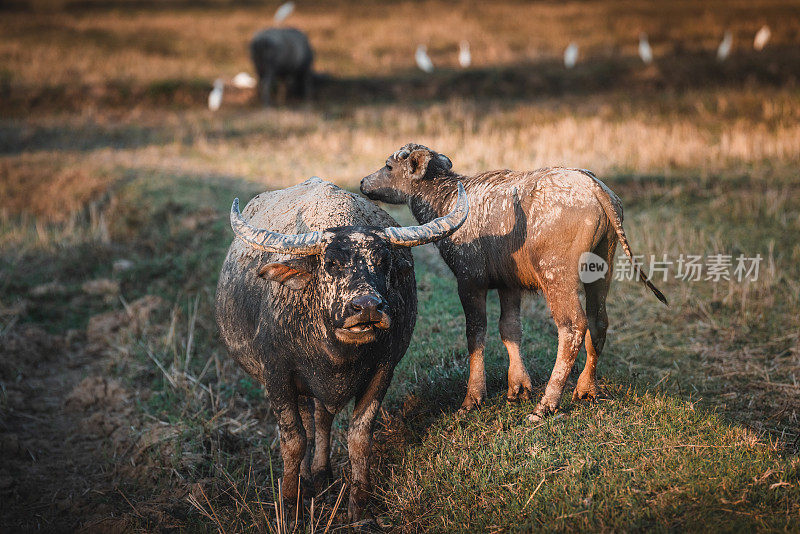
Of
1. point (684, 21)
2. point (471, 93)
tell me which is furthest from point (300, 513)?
point (684, 21)

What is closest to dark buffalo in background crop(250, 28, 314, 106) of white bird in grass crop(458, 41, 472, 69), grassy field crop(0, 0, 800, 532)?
grassy field crop(0, 0, 800, 532)

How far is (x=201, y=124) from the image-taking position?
1623cm

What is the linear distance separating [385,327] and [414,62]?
19779 millimetres

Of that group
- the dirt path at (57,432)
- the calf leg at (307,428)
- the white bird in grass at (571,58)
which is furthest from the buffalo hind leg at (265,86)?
the calf leg at (307,428)

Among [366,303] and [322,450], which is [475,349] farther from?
[366,303]

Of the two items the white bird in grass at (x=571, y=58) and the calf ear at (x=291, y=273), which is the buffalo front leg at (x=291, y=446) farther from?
the white bird in grass at (x=571, y=58)

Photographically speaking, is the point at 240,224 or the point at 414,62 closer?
the point at 240,224

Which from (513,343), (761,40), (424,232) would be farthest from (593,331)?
(761,40)

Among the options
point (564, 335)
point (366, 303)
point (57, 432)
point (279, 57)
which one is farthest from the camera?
point (279, 57)

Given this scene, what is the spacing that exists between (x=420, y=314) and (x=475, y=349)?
1912 mm

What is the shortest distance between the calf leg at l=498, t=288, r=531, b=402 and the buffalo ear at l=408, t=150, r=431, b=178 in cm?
120

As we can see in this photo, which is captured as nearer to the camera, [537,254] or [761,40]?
[537,254]

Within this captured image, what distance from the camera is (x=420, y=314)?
6816 mm

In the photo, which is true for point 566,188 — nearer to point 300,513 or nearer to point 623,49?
point 300,513
